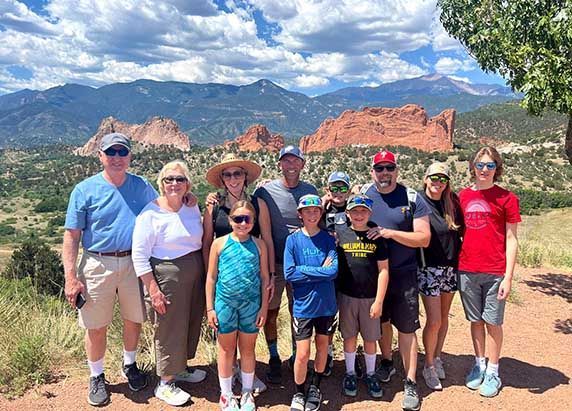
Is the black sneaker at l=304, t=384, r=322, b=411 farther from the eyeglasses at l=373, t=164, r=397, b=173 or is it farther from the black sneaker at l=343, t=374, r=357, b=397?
the eyeglasses at l=373, t=164, r=397, b=173

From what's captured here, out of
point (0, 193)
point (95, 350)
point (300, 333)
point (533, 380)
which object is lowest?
point (0, 193)

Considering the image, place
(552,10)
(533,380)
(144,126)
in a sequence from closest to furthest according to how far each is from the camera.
A: (533,380) → (552,10) → (144,126)

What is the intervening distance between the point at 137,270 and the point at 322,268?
1.53 metres

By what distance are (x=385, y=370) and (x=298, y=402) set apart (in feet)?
3.57

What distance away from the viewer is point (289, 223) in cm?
430

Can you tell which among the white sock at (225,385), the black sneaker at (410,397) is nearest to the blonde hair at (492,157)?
the black sneaker at (410,397)

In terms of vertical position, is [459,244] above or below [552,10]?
below

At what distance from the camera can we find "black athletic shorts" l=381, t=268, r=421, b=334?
4.13m

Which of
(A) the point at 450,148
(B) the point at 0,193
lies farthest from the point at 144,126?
(A) the point at 450,148

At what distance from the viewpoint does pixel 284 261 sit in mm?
3955

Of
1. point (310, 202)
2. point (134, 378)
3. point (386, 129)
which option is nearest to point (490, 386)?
point (310, 202)

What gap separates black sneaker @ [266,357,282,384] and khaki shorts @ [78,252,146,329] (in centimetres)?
138

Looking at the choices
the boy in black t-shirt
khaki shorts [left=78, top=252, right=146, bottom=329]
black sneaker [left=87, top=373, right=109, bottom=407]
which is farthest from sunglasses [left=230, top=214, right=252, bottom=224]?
black sneaker [left=87, top=373, right=109, bottom=407]

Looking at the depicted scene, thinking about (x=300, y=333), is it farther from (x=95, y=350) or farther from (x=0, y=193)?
(x=0, y=193)
